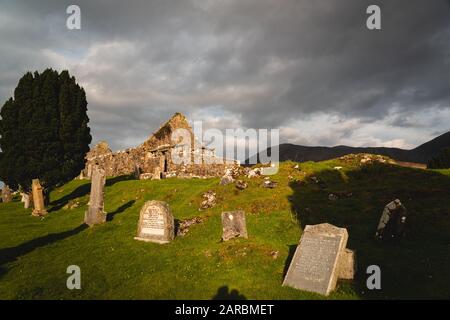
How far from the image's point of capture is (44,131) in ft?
87.5

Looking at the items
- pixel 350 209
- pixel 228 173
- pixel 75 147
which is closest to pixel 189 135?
pixel 75 147

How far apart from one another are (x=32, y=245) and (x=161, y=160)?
72.3 ft

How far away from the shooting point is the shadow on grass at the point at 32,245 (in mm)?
13793

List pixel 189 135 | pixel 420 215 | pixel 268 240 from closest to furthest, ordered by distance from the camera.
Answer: pixel 268 240, pixel 420 215, pixel 189 135

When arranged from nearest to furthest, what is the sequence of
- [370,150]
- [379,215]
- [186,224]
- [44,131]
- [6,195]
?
1. [379,215]
2. [186,224]
3. [44,131]
4. [6,195]
5. [370,150]

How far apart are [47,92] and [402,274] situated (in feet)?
97.3

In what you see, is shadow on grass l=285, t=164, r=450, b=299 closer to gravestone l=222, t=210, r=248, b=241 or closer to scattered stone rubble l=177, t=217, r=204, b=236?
gravestone l=222, t=210, r=248, b=241

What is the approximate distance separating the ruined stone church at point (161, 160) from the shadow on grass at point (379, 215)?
1958cm

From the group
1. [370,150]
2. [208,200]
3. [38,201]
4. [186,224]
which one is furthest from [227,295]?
[370,150]

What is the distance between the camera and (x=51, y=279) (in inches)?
432

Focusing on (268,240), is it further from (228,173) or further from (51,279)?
(228,173)

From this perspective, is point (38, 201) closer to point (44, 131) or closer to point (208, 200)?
point (44, 131)

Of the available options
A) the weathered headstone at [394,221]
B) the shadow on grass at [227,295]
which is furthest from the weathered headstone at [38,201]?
the weathered headstone at [394,221]
